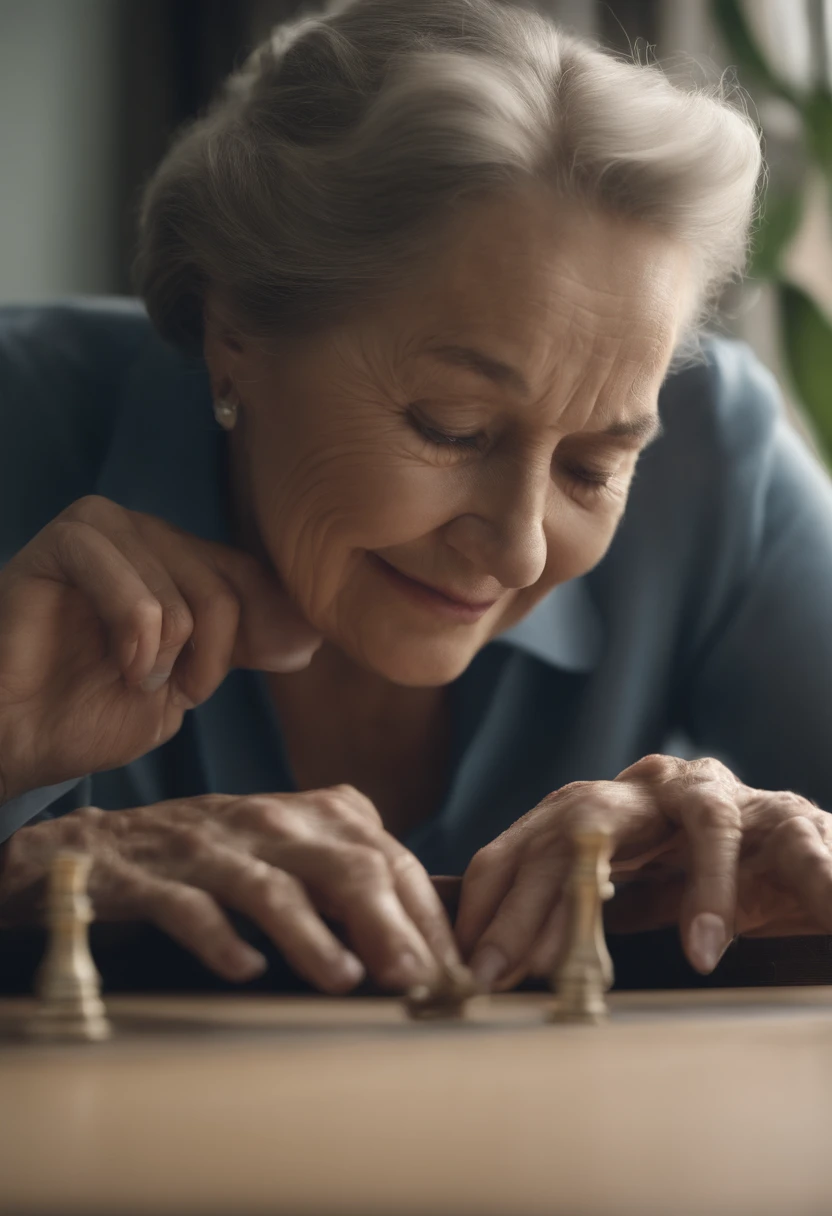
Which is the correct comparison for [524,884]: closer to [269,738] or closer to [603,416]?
[603,416]

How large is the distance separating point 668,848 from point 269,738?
544 millimetres

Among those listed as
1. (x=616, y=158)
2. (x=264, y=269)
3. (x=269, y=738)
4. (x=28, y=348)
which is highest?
(x=616, y=158)

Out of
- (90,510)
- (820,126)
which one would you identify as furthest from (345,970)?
(820,126)

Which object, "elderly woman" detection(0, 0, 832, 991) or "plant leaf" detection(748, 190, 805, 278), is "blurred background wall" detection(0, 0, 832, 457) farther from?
"elderly woman" detection(0, 0, 832, 991)

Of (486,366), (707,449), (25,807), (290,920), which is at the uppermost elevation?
(486,366)

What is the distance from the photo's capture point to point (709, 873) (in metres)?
0.80

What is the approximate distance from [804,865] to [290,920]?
1.01 ft

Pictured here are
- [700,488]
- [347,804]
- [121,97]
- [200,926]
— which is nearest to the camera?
[200,926]

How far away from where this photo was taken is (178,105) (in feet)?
8.91

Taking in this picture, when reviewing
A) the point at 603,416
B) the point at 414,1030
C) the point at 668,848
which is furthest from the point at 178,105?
the point at 414,1030

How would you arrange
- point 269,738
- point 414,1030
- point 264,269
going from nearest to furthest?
point 414,1030 → point 264,269 → point 269,738

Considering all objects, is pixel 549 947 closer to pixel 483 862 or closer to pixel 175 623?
pixel 483 862

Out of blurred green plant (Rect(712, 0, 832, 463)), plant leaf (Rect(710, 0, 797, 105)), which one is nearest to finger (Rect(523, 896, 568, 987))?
blurred green plant (Rect(712, 0, 832, 463))

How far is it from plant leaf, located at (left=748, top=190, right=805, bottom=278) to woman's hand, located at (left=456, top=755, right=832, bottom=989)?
1.23m
